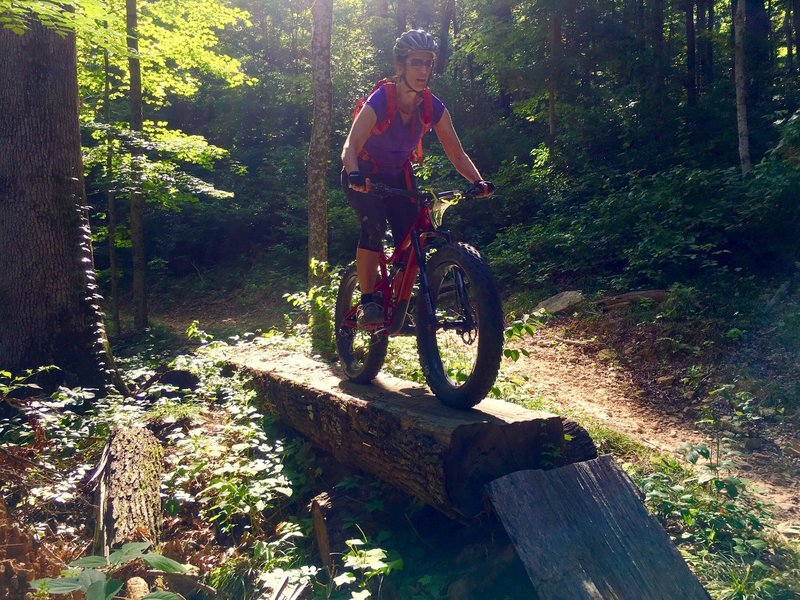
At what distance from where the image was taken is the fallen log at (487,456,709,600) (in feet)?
8.44

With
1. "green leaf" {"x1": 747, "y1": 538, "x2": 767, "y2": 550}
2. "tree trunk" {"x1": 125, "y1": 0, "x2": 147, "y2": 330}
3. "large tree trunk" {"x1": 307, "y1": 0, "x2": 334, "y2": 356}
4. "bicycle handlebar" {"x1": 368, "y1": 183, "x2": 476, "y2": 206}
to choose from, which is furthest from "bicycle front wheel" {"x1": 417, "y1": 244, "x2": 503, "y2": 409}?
"tree trunk" {"x1": 125, "y1": 0, "x2": 147, "y2": 330}

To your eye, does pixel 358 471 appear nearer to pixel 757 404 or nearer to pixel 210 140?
pixel 757 404

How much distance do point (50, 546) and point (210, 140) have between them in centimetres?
2058

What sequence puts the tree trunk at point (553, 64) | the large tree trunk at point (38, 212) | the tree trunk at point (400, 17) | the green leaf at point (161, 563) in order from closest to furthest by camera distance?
the green leaf at point (161, 563), the large tree trunk at point (38, 212), the tree trunk at point (553, 64), the tree trunk at point (400, 17)

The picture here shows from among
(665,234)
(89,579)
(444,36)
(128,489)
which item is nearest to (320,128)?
(665,234)

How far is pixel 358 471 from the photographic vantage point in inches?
170

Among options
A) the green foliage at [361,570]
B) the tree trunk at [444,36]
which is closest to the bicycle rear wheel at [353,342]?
the green foliage at [361,570]

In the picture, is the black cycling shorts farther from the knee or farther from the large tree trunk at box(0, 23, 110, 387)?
the large tree trunk at box(0, 23, 110, 387)

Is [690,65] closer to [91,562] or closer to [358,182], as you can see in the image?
[358,182]

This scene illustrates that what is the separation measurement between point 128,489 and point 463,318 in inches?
98.0

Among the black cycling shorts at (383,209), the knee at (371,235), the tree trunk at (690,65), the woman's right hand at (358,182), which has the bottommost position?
the knee at (371,235)

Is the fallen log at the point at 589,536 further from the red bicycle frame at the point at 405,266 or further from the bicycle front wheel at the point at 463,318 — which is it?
the red bicycle frame at the point at 405,266

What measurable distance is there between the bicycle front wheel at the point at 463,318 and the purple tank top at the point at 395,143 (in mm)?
905

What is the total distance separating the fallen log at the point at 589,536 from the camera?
257cm
